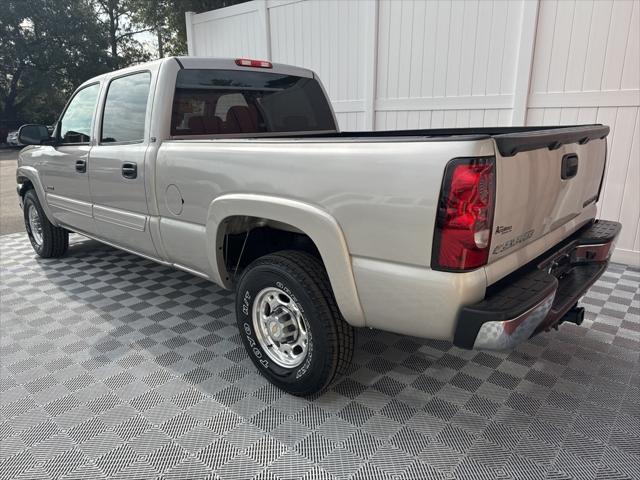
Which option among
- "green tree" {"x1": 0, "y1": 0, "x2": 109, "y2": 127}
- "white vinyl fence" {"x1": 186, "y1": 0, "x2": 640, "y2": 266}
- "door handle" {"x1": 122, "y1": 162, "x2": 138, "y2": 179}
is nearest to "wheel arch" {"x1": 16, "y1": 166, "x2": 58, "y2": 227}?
"door handle" {"x1": 122, "y1": 162, "x2": 138, "y2": 179}

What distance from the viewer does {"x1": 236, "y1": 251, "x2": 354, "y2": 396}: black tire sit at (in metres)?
2.23

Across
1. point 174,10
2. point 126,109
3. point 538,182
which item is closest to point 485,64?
point 538,182

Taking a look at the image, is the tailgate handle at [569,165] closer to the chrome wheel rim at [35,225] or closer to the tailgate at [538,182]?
the tailgate at [538,182]

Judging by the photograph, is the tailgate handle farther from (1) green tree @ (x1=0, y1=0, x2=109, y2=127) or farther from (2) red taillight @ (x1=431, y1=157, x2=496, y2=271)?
(1) green tree @ (x1=0, y1=0, x2=109, y2=127)

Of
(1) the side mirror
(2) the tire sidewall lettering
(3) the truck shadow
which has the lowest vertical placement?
(3) the truck shadow

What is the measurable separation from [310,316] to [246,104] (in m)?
1.95

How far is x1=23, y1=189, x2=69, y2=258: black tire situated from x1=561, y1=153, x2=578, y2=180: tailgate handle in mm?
4914

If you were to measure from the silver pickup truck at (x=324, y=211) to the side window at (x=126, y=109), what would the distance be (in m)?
0.02

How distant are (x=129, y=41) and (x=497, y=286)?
111ft

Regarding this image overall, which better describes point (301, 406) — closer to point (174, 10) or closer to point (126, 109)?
point (126, 109)

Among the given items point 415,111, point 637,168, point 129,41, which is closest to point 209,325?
point 415,111

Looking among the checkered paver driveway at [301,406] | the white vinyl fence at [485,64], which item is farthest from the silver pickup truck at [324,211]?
the white vinyl fence at [485,64]

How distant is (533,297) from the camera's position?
6.16 feet

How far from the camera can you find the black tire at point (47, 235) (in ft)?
16.1
